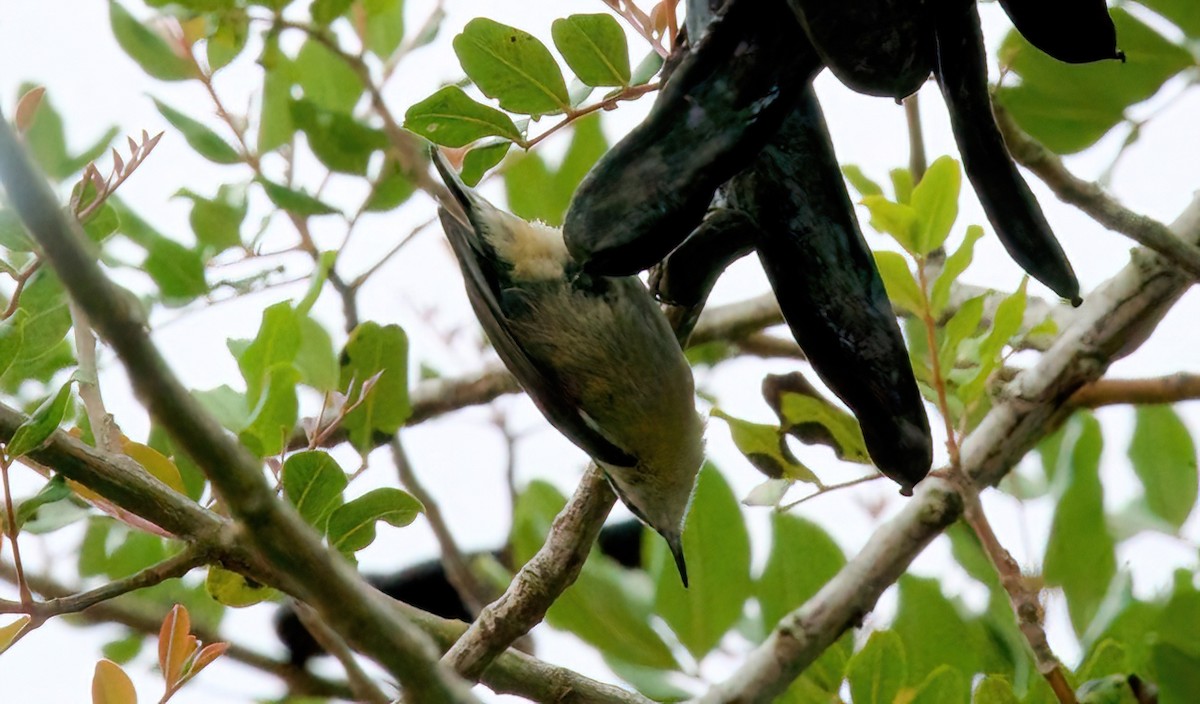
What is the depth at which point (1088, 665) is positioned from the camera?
3.05ft

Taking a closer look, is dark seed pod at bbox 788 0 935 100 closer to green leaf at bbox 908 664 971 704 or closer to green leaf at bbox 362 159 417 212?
green leaf at bbox 908 664 971 704

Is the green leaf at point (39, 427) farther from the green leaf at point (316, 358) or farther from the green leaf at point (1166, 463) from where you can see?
the green leaf at point (1166, 463)

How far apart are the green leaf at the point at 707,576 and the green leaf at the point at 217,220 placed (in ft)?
1.52

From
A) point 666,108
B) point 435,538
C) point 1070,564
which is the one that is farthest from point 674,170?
point 435,538

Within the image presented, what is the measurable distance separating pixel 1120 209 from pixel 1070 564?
459 millimetres

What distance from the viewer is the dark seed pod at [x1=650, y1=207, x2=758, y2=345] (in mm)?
528

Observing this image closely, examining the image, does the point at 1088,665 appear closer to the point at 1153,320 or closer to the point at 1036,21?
the point at 1153,320

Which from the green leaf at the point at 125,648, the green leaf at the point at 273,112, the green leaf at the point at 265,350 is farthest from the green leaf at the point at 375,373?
the green leaf at the point at 125,648

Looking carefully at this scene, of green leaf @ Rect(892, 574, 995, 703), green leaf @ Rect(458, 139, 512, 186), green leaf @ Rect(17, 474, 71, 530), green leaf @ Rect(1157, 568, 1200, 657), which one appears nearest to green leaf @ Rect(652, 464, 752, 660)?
green leaf @ Rect(892, 574, 995, 703)

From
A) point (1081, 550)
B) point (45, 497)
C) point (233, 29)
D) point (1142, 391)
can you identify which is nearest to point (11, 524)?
point (45, 497)

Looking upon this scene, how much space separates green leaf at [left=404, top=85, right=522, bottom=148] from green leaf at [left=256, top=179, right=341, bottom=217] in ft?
1.13

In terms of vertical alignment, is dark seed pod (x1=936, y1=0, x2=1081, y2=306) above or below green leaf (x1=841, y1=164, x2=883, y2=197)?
below

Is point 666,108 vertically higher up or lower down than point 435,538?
lower down

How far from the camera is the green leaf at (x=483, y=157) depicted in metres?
0.70
